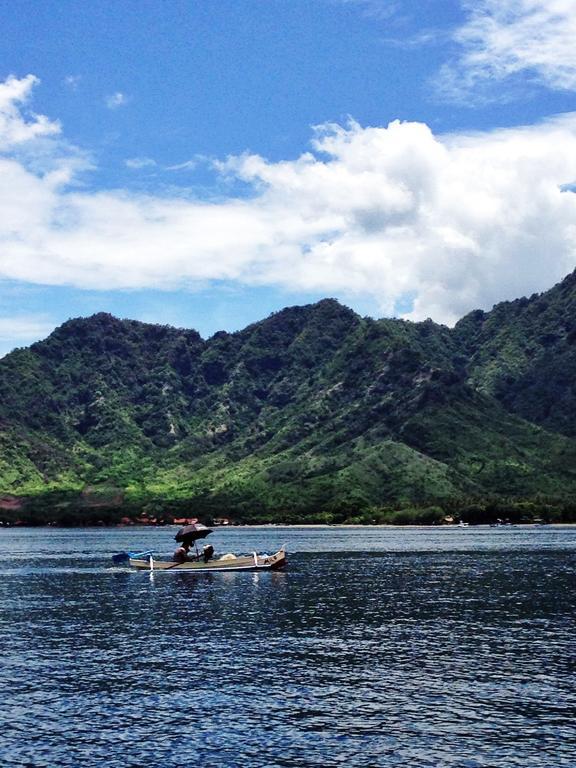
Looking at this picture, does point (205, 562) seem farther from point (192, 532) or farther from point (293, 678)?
point (293, 678)

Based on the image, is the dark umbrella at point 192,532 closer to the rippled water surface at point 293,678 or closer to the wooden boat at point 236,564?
the wooden boat at point 236,564

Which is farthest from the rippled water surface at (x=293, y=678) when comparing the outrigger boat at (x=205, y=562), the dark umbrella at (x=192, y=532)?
the dark umbrella at (x=192, y=532)

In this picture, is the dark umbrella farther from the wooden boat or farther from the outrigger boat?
the wooden boat

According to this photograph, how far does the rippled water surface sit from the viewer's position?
5488 cm

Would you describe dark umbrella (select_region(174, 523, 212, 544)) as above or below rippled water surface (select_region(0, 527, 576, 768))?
above

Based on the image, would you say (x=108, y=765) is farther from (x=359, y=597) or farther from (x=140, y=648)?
(x=359, y=597)

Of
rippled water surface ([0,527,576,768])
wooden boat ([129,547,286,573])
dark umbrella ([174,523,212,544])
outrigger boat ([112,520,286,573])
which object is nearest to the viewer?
rippled water surface ([0,527,576,768])

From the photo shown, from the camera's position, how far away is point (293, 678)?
7562 cm

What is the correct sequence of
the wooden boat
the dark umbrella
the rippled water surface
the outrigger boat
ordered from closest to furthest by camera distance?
the rippled water surface
the wooden boat
the outrigger boat
the dark umbrella

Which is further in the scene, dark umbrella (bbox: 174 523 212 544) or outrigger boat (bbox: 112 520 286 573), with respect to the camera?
dark umbrella (bbox: 174 523 212 544)

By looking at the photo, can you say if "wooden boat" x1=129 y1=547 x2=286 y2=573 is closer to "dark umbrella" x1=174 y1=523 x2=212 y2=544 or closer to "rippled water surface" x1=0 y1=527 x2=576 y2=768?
"dark umbrella" x1=174 y1=523 x2=212 y2=544

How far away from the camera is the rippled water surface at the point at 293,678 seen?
180 feet

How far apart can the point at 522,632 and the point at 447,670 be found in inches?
929

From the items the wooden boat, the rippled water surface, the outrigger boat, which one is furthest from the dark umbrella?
the rippled water surface
